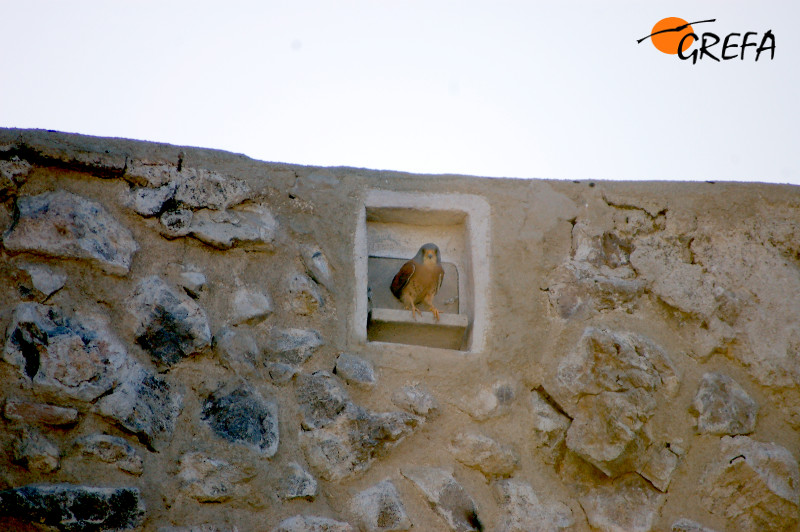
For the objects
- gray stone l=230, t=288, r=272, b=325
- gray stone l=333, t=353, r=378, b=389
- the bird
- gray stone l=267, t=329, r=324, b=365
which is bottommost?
gray stone l=333, t=353, r=378, b=389

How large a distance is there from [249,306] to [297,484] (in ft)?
2.22

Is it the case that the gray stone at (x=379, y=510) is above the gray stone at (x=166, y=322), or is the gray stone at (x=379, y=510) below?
below

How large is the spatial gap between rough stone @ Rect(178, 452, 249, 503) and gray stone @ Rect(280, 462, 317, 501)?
5.1 inches

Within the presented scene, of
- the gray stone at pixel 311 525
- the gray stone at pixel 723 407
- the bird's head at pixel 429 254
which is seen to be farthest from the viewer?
the bird's head at pixel 429 254

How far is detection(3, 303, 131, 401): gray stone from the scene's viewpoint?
8.54 feet

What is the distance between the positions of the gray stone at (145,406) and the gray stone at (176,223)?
0.54 metres

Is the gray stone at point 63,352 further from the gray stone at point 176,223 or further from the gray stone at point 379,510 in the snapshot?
the gray stone at point 379,510

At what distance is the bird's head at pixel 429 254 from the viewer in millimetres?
3391

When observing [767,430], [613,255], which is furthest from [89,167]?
[767,430]

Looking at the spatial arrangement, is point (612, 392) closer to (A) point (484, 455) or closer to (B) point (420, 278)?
(A) point (484, 455)

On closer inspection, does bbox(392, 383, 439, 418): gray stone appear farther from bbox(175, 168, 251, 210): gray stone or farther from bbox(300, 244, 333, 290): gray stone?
bbox(175, 168, 251, 210): gray stone

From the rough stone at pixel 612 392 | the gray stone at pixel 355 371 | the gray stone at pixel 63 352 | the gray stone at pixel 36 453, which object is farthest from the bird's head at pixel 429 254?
the gray stone at pixel 36 453

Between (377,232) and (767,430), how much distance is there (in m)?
1.74

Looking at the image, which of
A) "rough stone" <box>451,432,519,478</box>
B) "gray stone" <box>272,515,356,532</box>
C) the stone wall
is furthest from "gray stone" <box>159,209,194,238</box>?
"rough stone" <box>451,432,519,478</box>
